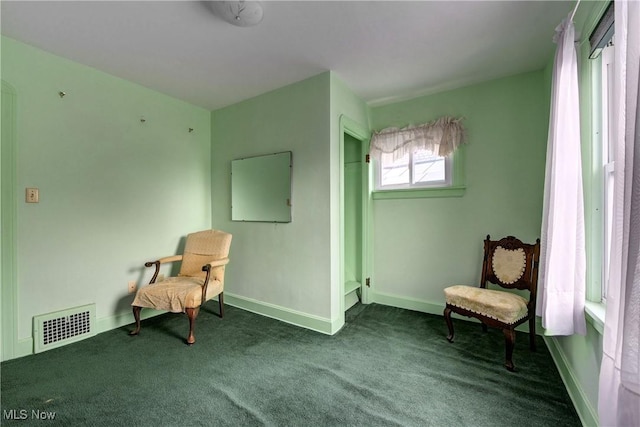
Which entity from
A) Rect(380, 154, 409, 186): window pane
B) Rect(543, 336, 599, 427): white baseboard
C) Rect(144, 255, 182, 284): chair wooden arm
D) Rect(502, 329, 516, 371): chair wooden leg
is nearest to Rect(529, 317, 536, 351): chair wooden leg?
Rect(543, 336, 599, 427): white baseboard

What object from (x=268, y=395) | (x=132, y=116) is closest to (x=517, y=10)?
(x=268, y=395)

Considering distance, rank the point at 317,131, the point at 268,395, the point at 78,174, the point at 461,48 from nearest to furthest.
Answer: the point at 268,395 → the point at 461,48 → the point at 78,174 → the point at 317,131

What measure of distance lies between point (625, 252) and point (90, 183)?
344 centimetres

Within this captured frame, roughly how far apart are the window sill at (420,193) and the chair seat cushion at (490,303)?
39.8 inches

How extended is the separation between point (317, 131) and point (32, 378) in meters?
2.78

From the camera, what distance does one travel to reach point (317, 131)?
2553mm

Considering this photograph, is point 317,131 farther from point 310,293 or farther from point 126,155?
point 126,155

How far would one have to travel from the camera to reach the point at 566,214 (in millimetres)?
1501

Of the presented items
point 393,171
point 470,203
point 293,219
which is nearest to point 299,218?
point 293,219

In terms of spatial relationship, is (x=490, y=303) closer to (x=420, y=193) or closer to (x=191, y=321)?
(x=420, y=193)

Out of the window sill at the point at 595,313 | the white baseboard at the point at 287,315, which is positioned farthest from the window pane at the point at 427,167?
the white baseboard at the point at 287,315

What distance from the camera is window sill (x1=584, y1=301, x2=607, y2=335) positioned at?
1263mm

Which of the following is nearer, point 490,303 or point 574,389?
point 574,389

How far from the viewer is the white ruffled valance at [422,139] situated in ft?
8.87
